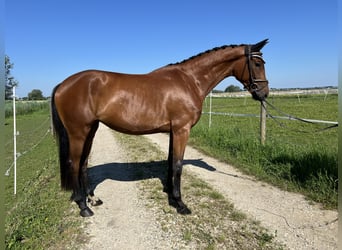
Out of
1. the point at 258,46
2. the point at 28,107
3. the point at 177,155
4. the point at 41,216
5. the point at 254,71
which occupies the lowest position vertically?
the point at 41,216

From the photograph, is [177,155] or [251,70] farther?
[251,70]

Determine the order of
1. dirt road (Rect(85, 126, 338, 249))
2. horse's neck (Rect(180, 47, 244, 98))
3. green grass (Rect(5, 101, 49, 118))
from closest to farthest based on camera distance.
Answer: dirt road (Rect(85, 126, 338, 249)) < horse's neck (Rect(180, 47, 244, 98)) < green grass (Rect(5, 101, 49, 118))

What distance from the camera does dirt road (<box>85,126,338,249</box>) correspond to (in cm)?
275

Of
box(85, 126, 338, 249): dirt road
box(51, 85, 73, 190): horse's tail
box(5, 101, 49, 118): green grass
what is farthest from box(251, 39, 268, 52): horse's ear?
box(5, 101, 49, 118): green grass

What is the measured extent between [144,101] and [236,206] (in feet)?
6.53

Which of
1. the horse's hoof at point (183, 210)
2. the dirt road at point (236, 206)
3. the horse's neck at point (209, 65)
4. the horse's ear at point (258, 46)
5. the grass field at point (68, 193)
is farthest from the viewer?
the horse's neck at point (209, 65)

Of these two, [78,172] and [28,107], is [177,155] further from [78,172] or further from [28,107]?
[28,107]

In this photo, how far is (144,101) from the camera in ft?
11.4

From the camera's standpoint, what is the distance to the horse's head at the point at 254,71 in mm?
3703

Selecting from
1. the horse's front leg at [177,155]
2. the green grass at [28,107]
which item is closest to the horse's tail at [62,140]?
the horse's front leg at [177,155]

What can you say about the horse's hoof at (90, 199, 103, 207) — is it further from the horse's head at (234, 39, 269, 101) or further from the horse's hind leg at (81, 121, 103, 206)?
the horse's head at (234, 39, 269, 101)

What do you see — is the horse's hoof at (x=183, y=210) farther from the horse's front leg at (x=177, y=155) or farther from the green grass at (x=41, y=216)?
the green grass at (x=41, y=216)

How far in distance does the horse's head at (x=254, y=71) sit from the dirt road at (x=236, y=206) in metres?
1.58

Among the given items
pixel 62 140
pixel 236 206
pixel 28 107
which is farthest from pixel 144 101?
pixel 28 107
